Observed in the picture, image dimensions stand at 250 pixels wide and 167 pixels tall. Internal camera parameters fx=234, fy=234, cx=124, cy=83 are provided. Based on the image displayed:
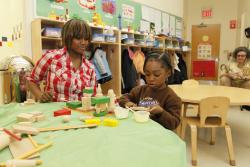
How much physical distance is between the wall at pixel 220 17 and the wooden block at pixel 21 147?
6.42m

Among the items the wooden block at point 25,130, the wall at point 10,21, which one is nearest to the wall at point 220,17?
the wall at point 10,21

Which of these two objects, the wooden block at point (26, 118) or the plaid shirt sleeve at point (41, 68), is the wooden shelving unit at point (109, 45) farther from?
the wooden block at point (26, 118)

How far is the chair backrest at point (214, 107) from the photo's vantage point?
2.19 meters

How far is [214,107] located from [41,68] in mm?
1582

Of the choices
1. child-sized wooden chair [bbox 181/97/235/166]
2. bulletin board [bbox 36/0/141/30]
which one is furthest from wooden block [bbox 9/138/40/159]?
bulletin board [bbox 36/0/141/30]

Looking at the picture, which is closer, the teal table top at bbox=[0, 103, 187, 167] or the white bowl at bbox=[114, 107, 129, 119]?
the teal table top at bbox=[0, 103, 187, 167]

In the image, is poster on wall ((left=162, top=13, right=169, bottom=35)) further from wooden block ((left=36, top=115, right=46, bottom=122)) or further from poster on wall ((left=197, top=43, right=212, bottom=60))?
wooden block ((left=36, top=115, right=46, bottom=122))

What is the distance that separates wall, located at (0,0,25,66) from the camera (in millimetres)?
2740

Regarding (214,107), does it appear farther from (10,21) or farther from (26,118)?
(10,21)

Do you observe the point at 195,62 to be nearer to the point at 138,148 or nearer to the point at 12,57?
the point at 12,57

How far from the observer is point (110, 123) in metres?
1.04

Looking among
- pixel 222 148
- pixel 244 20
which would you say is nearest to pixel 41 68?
pixel 222 148

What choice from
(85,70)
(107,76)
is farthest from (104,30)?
(85,70)

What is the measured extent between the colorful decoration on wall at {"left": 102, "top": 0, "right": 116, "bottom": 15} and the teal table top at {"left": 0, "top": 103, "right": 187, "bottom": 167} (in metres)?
3.31
